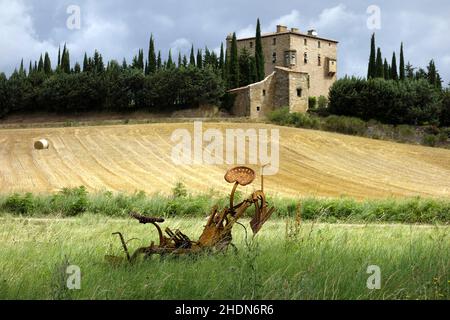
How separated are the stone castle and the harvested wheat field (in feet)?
62.5

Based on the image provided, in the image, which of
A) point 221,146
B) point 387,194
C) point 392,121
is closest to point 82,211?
point 387,194

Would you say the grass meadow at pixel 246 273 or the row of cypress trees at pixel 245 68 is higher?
the row of cypress trees at pixel 245 68

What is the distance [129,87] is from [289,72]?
20.8 m

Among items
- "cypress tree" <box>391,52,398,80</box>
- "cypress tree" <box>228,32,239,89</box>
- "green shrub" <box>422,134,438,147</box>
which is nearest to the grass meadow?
"green shrub" <box>422,134,438,147</box>

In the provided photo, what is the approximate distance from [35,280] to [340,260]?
3.63 meters

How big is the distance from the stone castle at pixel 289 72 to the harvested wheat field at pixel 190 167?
19.1 m

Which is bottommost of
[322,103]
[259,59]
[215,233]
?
[215,233]

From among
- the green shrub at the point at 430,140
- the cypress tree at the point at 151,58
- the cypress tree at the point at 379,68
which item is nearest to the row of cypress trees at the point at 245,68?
the cypress tree at the point at 151,58

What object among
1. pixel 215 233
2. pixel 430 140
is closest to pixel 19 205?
pixel 215 233

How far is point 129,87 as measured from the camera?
241ft

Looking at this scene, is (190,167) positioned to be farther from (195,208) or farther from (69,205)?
(195,208)

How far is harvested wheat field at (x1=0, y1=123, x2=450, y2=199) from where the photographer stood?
103ft

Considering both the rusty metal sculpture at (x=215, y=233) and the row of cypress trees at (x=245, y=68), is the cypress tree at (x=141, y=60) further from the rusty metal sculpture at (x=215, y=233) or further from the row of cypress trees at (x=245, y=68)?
the rusty metal sculpture at (x=215, y=233)

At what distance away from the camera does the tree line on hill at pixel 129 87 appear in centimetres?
7081
